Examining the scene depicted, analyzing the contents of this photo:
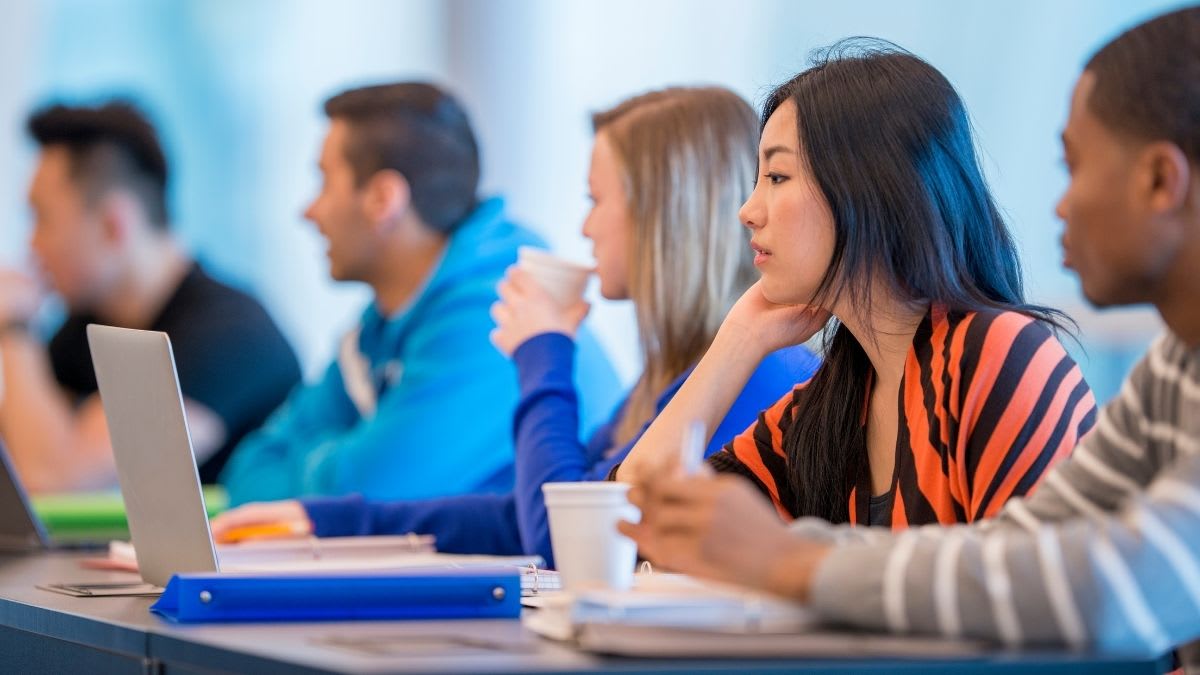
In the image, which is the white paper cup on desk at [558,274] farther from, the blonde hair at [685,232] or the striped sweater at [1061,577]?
the striped sweater at [1061,577]

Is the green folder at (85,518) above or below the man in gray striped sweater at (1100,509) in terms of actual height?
below

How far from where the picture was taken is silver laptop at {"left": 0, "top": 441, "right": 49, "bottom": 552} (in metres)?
1.93

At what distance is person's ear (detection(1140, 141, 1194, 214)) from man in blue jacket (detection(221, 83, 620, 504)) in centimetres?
177

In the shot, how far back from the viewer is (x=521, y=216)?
4367mm

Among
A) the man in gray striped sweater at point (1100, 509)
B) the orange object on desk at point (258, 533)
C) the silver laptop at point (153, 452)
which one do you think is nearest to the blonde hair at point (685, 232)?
the orange object on desk at point (258, 533)

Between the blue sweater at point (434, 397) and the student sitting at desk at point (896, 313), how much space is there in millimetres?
1111

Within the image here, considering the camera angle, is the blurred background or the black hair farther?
the blurred background

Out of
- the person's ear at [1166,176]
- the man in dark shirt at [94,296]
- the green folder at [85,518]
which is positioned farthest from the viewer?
the man in dark shirt at [94,296]

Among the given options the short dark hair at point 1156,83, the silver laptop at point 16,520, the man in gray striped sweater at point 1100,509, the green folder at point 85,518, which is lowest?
the green folder at point 85,518

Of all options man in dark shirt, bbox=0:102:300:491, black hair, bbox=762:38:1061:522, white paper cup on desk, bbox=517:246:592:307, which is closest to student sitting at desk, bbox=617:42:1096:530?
black hair, bbox=762:38:1061:522

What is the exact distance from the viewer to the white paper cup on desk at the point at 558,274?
6.48 feet

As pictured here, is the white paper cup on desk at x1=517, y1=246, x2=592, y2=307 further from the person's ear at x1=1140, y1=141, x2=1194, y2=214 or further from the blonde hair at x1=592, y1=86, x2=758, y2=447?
the person's ear at x1=1140, y1=141, x2=1194, y2=214

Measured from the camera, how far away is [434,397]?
8.74 feet

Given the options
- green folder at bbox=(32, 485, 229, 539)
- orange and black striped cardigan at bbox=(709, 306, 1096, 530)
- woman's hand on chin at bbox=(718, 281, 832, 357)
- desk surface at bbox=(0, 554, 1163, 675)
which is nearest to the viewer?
desk surface at bbox=(0, 554, 1163, 675)
